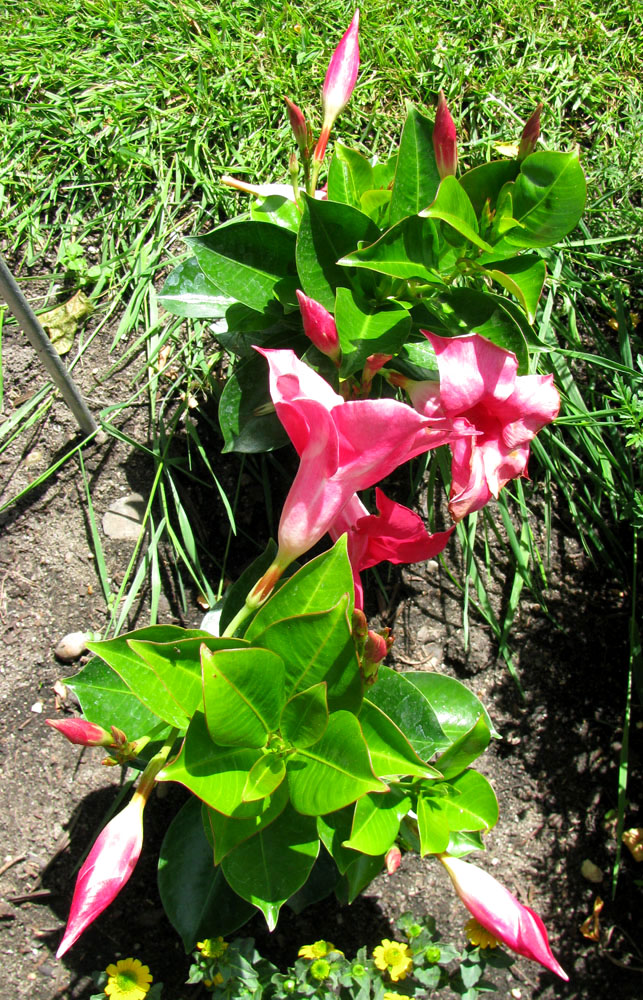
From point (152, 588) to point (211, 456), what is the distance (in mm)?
357

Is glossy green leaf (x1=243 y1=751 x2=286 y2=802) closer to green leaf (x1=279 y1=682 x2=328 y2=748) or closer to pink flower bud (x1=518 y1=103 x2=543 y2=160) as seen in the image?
green leaf (x1=279 y1=682 x2=328 y2=748)

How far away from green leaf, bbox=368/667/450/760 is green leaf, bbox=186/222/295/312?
697mm

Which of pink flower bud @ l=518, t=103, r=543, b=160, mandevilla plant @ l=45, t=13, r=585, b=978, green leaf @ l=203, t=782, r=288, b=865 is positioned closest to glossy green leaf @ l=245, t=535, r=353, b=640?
mandevilla plant @ l=45, t=13, r=585, b=978

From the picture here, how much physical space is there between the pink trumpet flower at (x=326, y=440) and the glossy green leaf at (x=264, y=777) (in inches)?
9.0

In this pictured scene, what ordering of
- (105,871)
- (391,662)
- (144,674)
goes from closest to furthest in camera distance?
(105,871) < (144,674) < (391,662)

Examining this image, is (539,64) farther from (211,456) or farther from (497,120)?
(211,456)

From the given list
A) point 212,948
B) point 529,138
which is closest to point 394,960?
point 212,948

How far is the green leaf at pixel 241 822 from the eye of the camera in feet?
3.30

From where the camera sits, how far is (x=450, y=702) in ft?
4.54

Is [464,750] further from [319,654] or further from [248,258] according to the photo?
[248,258]

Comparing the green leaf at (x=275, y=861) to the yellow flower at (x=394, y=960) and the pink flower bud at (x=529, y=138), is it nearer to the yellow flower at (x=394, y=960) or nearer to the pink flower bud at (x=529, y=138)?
the yellow flower at (x=394, y=960)

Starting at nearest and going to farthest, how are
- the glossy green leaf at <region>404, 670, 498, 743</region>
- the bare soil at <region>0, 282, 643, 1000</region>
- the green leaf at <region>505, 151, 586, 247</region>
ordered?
the green leaf at <region>505, 151, 586, 247</region> → the glossy green leaf at <region>404, 670, 498, 743</region> → the bare soil at <region>0, 282, 643, 1000</region>

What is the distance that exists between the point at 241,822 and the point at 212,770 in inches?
4.5

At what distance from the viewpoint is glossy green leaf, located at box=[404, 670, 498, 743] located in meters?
1.37
